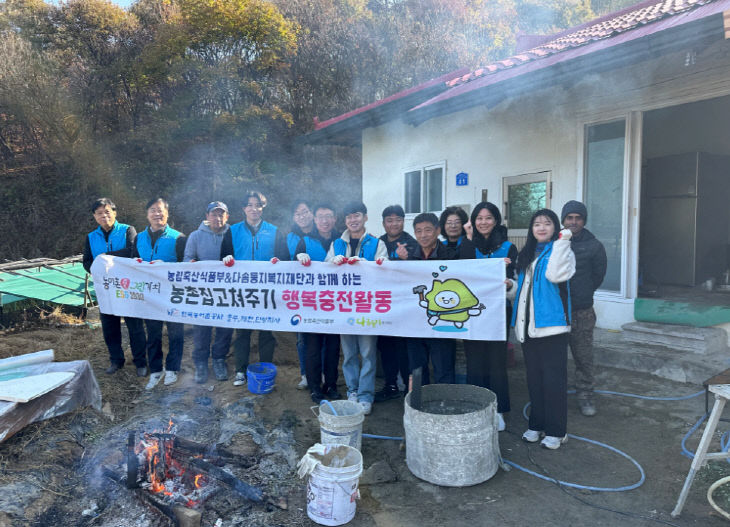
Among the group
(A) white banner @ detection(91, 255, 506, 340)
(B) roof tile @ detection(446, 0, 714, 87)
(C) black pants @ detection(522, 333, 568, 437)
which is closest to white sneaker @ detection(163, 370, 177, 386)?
A: (A) white banner @ detection(91, 255, 506, 340)

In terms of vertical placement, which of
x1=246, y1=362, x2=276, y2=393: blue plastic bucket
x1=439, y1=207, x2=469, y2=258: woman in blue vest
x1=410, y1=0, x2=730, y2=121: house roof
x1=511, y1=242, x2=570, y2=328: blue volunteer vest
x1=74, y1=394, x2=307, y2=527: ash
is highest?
x1=410, y1=0, x2=730, y2=121: house roof

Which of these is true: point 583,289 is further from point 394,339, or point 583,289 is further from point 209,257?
point 209,257

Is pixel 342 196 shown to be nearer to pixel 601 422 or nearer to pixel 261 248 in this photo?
pixel 261 248

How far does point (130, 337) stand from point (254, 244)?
6.09ft

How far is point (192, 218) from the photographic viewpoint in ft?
55.5

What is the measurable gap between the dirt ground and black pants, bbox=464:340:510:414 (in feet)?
1.15

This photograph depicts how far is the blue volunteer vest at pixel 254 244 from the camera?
15.7 ft

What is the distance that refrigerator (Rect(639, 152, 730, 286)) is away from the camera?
268 inches

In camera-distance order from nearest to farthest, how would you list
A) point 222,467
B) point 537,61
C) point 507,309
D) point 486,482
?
point 486,482 < point 222,467 < point 507,309 < point 537,61

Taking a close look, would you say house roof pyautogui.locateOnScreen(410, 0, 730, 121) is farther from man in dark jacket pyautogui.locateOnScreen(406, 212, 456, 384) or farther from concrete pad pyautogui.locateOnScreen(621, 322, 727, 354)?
concrete pad pyautogui.locateOnScreen(621, 322, 727, 354)

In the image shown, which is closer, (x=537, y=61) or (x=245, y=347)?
(x=245, y=347)

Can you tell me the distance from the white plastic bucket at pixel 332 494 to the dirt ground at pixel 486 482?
124 millimetres

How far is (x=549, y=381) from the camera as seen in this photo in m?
3.40

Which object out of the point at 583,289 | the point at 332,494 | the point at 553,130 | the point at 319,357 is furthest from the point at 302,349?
the point at 553,130
